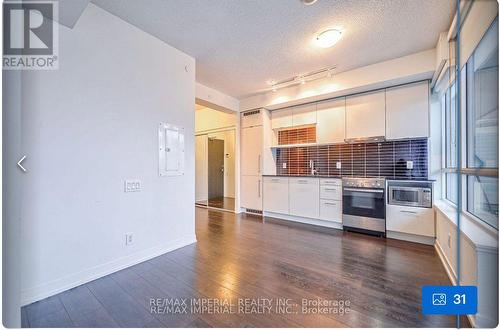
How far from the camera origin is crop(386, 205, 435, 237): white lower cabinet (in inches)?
116

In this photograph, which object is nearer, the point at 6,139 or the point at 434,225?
the point at 6,139

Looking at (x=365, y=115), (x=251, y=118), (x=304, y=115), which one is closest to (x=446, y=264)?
(x=365, y=115)

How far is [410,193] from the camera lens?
10.2 feet

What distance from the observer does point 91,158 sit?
2.06 meters

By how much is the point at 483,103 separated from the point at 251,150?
152 inches

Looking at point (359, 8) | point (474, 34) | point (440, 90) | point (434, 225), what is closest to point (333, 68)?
point (359, 8)

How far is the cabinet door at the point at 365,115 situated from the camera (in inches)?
138

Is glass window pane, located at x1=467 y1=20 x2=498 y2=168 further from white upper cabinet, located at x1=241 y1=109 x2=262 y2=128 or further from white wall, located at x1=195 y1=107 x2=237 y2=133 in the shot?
white wall, located at x1=195 y1=107 x2=237 y2=133

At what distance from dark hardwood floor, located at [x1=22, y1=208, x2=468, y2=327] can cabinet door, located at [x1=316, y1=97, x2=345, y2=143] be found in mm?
1848

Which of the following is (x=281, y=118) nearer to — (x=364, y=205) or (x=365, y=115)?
(x=365, y=115)

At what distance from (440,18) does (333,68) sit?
4.43 feet

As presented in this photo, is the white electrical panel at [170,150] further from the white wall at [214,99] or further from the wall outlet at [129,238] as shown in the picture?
the white wall at [214,99]

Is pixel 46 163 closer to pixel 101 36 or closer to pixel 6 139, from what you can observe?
pixel 6 139

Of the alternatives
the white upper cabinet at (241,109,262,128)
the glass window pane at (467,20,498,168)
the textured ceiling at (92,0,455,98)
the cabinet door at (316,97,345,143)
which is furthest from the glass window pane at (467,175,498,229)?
the white upper cabinet at (241,109,262,128)
